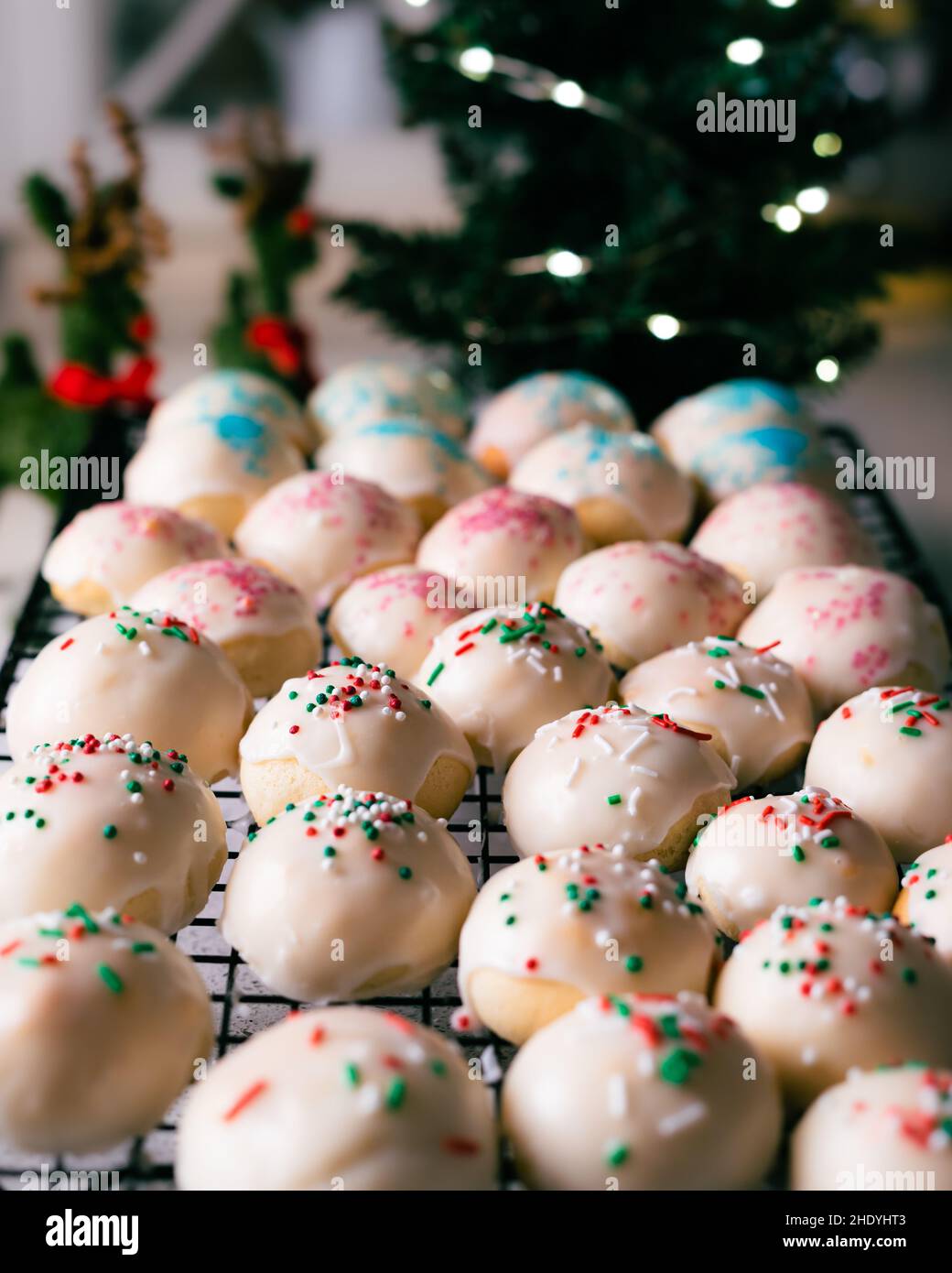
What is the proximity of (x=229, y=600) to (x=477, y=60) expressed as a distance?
1130mm

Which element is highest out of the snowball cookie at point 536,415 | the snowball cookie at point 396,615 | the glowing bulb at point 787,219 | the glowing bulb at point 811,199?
the glowing bulb at point 811,199

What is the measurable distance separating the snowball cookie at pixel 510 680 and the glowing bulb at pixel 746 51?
1.14 metres

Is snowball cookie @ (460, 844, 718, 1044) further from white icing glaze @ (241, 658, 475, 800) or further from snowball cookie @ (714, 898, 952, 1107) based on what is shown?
white icing glaze @ (241, 658, 475, 800)

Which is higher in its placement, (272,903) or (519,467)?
(519,467)

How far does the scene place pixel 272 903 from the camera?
1.16m

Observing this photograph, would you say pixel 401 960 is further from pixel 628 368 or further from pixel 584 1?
pixel 584 1

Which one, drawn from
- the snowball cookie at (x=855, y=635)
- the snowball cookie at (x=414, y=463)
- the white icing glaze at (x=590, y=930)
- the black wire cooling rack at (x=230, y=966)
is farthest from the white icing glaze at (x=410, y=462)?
the white icing glaze at (x=590, y=930)

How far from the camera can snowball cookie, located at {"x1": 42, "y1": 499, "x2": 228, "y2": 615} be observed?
1.74 metres

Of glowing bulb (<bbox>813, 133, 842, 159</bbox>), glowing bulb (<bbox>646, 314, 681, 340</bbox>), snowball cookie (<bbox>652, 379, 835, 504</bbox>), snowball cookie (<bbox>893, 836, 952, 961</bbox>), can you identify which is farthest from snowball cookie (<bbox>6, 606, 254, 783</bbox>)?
glowing bulb (<bbox>813, 133, 842, 159</bbox>)

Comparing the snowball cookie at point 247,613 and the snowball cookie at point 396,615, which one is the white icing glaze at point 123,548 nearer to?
the snowball cookie at point 247,613

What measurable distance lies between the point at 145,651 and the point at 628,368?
133cm

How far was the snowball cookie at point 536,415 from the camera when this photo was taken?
2195 mm
